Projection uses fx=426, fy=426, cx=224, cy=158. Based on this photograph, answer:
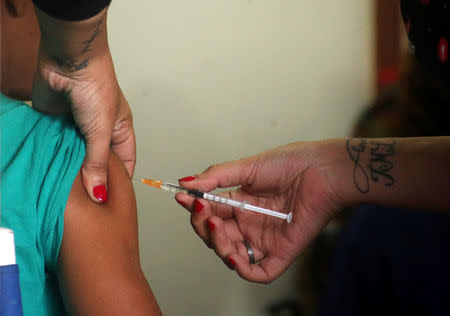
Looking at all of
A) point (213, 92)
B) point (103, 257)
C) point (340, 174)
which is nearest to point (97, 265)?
point (103, 257)

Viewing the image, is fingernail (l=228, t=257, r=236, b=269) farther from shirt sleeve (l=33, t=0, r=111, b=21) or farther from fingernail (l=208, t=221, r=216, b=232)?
shirt sleeve (l=33, t=0, r=111, b=21)

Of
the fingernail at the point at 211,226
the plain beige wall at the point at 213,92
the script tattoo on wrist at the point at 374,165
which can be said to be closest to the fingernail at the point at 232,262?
the fingernail at the point at 211,226

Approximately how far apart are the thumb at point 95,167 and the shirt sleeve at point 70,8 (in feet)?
0.63

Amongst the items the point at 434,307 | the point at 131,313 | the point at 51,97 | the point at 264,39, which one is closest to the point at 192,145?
the point at 264,39

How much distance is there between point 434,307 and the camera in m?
1.09

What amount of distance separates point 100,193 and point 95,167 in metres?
0.04

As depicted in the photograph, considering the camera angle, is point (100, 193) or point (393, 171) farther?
point (393, 171)

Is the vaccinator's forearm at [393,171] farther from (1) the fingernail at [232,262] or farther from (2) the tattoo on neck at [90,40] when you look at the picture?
(2) the tattoo on neck at [90,40]

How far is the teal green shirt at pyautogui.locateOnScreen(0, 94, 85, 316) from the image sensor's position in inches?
26.7

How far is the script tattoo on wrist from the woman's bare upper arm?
459 mm

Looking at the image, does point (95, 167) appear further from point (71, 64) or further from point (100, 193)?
point (71, 64)

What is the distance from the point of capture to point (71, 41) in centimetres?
63

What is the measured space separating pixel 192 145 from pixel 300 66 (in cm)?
52

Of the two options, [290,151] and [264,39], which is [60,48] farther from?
[264,39]
